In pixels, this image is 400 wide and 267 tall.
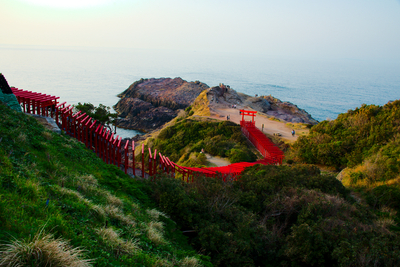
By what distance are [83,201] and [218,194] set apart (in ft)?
16.0

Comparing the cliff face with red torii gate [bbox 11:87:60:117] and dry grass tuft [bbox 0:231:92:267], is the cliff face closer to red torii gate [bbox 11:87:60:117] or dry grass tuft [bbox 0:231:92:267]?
red torii gate [bbox 11:87:60:117]

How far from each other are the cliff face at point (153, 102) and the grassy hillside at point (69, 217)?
4317cm

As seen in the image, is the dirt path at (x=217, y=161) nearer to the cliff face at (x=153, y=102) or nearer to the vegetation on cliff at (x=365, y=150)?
the vegetation on cliff at (x=365, y=150)

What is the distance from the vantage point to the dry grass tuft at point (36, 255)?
292 centimetres

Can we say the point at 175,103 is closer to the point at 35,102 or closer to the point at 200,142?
the point at 200,142

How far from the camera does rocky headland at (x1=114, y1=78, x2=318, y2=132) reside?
42594mm

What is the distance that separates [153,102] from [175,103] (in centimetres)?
583

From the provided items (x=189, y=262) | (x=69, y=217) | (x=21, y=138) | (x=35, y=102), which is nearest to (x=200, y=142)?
(x=35, y=102)

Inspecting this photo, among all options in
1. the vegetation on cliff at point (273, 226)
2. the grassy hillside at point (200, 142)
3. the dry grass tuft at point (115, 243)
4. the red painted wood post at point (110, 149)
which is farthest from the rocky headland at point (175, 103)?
the dry grass tuft at point (115, 243)

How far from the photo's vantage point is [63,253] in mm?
3119

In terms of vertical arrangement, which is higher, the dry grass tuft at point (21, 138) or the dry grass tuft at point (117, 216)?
the dry grass tuft at point (21, 138)

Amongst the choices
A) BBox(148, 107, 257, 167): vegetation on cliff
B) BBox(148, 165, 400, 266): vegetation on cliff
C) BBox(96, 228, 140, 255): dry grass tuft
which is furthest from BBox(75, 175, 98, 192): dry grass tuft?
BBox(148, 107, 257, 167): vegetation on cliff

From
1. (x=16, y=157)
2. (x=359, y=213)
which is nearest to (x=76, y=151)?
(x=16, y=157)

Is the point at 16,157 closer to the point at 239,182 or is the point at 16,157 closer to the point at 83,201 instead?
the point at 83,201
